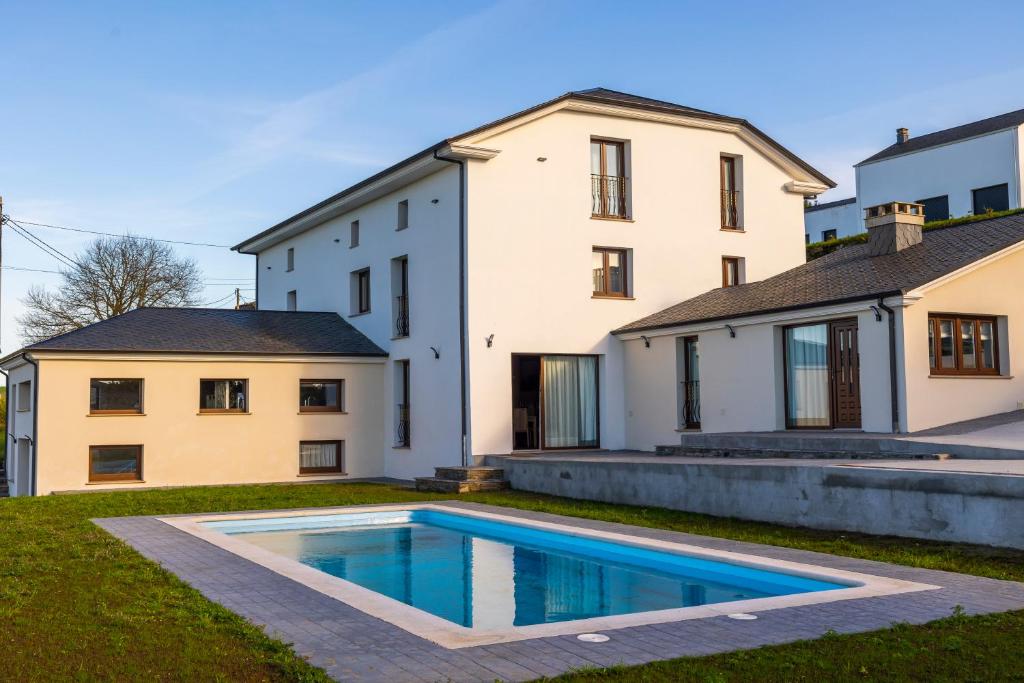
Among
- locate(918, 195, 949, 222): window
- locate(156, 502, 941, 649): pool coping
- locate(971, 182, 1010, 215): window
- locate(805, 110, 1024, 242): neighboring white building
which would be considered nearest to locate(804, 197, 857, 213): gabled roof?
locate(805, 110, 1024, 242): neighboring white building

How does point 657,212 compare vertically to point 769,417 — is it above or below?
above

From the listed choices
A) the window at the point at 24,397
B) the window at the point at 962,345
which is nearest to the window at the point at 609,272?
the window at the point at 962,345

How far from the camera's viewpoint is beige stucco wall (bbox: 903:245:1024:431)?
15.8 m

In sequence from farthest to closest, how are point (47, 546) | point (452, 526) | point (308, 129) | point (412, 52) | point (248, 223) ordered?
point (248, 223) → point (308, 129) → point (412, 52) → point (452, 526) → point (47, 546)

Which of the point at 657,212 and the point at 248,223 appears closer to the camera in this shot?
the point at 657,212

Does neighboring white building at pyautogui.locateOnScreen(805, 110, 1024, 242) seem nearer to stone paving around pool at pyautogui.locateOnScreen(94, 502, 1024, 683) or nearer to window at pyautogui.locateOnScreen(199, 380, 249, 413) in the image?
window at pyautogui.locateOnScreen(199, 380, 249, 413)

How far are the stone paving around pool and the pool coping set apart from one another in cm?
12

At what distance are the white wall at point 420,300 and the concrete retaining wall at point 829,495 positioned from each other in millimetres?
4852

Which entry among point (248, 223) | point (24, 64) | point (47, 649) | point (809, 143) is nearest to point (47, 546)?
point (47, 649)

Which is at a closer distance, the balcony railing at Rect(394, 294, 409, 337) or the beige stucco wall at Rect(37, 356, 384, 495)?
the beige stucco wall at Rect(37, 356, 384, 495)

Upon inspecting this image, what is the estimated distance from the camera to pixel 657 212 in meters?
22.4

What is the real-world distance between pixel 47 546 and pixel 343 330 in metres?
14.2

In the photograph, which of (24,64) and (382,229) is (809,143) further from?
(24,64)

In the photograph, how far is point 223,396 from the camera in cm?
2250
